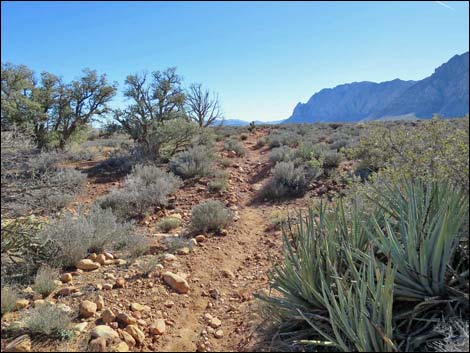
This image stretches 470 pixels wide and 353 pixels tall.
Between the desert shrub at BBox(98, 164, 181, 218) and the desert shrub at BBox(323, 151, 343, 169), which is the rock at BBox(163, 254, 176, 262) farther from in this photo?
the desert shrub at BBox(323, 151, 343, 169)

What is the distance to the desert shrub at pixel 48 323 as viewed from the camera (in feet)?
8.41

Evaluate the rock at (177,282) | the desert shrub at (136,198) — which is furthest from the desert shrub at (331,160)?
the rock at (177,282)

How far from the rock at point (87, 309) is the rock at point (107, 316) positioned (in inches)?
4.5

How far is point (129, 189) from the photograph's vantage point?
277 inches

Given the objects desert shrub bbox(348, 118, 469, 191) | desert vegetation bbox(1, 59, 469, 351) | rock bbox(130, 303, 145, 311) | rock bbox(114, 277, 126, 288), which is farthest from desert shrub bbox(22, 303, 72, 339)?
desert shrub bbox(348, 118, 469, 191)

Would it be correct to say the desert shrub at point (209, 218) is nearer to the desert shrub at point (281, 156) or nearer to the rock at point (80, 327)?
the rock at point (80, 327)

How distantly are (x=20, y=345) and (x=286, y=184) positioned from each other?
6.58 meters

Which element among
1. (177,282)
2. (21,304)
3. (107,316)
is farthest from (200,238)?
(21,304)

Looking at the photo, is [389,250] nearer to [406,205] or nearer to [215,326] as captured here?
[406,205]

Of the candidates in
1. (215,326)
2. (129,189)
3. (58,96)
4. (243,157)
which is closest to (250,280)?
(215,326)

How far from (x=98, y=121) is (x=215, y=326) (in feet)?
40.3

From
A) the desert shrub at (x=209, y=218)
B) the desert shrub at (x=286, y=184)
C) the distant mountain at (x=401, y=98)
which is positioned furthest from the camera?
the distant mountain at (x=401, y=98)

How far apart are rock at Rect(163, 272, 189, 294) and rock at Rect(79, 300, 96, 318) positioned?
949mm

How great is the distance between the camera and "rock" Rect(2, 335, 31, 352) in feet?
7.78
